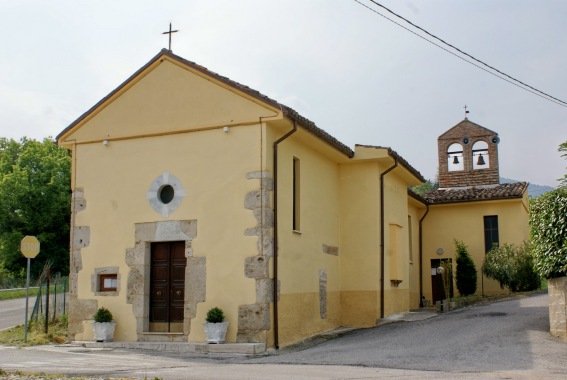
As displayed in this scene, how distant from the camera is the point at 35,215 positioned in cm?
4072

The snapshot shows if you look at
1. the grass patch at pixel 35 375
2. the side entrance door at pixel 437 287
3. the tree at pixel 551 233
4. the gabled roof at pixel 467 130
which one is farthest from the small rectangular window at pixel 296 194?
the gabled roof at pixel 467 130

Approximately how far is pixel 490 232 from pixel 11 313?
1838cm

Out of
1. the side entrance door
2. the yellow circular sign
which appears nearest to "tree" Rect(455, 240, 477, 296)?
the side entrance door

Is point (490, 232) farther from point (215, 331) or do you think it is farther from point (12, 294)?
point (12, 294)

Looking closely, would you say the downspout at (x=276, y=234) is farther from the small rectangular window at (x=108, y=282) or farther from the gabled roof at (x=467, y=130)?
the gabled roof at (x=467, y=130)

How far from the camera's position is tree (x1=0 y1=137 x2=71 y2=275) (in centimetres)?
3997

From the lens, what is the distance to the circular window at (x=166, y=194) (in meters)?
14.2

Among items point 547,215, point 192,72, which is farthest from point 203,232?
point 547,215

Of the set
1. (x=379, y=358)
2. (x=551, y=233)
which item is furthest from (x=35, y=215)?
(x=551, y=233)

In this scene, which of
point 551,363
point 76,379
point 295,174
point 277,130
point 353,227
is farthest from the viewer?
point 353,227

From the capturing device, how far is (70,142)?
1543cm

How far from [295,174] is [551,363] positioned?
Answer: 6975 millimetres

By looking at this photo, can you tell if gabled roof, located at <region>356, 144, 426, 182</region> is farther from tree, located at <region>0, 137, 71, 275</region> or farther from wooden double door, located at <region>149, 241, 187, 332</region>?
tree, located at <region>0, 137, 71, 275</region>

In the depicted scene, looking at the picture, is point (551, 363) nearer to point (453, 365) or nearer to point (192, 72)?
point (453, 365)
